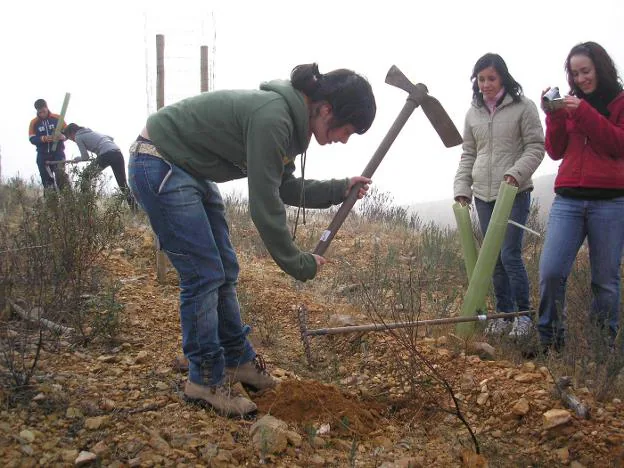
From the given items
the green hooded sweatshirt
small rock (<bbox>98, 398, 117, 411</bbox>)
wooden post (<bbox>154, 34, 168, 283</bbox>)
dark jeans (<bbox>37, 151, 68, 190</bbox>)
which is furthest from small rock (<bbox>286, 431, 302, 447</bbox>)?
dark jeans (<bbox>37, 151, 68, 190</bbox>)

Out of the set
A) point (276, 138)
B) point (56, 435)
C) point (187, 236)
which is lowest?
point (56, 435)

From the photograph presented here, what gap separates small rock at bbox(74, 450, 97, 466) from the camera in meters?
1.97

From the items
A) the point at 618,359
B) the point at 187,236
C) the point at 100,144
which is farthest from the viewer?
the point at 100,144

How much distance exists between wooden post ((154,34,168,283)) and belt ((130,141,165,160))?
2086 millimetres

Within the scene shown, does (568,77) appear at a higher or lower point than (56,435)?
higher

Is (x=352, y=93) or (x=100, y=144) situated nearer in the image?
(x=352, y=93)

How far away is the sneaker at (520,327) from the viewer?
139 inches

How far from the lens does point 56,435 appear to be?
7.09 feet

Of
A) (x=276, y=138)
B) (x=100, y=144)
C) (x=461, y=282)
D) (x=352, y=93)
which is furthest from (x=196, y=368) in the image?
(x=100, y=144)

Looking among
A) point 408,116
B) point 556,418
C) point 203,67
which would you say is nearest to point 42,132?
point 203,67

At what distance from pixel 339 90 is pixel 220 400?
1.46 metres

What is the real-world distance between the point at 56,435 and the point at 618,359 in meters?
2.54

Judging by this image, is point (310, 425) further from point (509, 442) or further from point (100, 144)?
point (100, 144)

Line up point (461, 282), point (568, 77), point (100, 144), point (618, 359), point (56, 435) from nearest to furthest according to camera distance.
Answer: point (56, 435), point (618, 359), point (568, 77), point (461, 282), point (100, 144)
